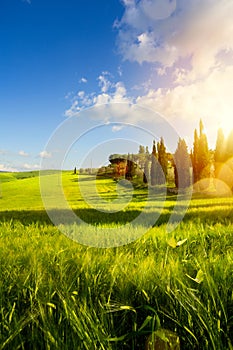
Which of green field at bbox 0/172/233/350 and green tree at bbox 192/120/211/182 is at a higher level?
green tree at bbox 192/120/211/182

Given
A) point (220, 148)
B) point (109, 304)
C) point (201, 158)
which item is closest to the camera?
point (109, 304)

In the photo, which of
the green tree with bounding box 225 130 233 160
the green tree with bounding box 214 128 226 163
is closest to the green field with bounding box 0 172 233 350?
the green tree with bounding box 225 130 233 160

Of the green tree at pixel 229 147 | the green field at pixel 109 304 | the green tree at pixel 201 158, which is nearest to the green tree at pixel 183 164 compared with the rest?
the green tree at pixel 201 158

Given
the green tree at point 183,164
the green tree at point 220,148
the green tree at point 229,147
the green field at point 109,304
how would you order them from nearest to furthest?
the green field at point 109,304, the green tree at point 229,147, the green tree at point 220,148, the green tree at point 183,164

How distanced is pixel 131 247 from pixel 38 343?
1.78m

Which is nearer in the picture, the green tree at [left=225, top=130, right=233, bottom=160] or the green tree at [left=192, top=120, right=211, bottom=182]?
the green tree at [left=225, top=130, right=233, bottom=160]

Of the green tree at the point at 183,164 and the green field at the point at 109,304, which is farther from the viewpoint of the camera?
the green tree at the point at 183,164

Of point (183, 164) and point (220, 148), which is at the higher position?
point (220, 148)

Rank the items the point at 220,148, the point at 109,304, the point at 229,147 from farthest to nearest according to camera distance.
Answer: the point at 220,148, the point at 229,147, the point at 109,304

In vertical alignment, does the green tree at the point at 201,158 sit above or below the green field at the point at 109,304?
above

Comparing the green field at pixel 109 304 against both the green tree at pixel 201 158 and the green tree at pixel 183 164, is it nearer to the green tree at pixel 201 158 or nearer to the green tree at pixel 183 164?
the green tree at pixel 183 164

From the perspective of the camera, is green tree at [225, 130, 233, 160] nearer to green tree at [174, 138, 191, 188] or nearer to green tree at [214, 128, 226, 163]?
green tree at [214, 128, 226, 163]

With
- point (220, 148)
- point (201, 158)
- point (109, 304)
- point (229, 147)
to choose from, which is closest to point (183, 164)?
point (201, 158)

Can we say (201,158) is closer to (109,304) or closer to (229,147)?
(229,147)
